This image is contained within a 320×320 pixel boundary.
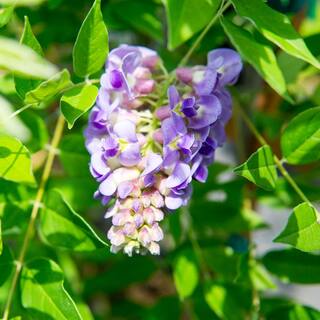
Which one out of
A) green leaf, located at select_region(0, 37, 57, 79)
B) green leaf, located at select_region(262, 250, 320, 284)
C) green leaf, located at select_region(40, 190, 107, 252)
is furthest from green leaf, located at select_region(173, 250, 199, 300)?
green leaf, located at select_region(0, 37, 57, 79)

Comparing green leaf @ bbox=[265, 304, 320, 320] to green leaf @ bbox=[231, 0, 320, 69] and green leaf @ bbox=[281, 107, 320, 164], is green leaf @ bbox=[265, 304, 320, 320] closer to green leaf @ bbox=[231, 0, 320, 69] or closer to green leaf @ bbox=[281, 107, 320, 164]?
green leaf @ bbox=[281, 107, 320, 164]

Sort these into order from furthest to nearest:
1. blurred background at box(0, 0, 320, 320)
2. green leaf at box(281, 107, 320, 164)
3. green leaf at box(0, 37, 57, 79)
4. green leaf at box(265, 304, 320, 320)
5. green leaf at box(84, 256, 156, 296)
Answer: green leaf at box(84, 256, 156, 296) < blurred background at box(0, 0, 320, 320) < green leaf at box(265, 304, 320, 320) < green leaf at box(281, 107, 320, 164) < green leaf at box(0, 37, 57, 79)

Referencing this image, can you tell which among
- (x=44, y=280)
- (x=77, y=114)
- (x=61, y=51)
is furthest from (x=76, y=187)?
(x=61, y=51)

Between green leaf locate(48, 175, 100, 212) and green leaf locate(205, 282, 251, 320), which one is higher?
green leaf locate(48, 175, 100, 212)

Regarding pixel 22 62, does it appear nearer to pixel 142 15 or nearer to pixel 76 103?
pixel 76 103

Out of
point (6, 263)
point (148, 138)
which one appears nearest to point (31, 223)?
point (6, 263)

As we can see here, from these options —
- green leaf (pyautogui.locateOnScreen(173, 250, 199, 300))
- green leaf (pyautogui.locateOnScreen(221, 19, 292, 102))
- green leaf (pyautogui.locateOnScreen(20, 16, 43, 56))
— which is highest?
green leaf (pyautogui.locateOnScreen(221, 19, 292, 102))
